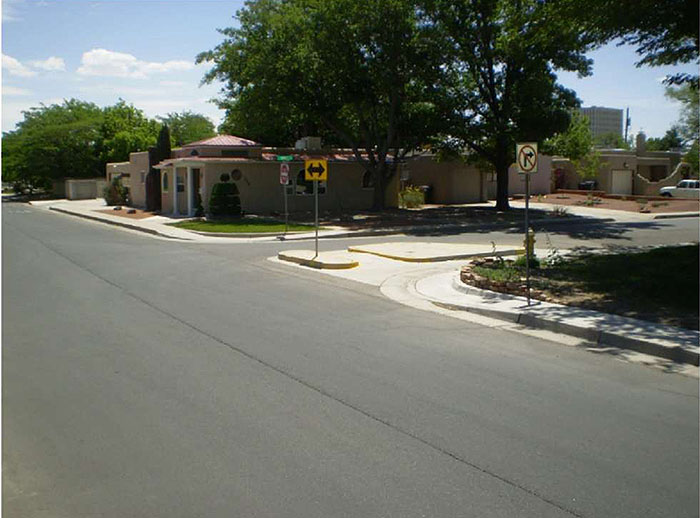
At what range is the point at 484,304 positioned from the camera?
460 inches

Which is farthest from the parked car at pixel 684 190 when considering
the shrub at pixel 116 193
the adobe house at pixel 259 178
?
the shrub at pixel 116 193

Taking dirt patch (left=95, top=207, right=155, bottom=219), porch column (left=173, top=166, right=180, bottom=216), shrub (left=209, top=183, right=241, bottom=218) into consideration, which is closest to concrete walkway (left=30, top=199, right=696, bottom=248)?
dirt patch (left=95, top=207, right=155, bottom=219)

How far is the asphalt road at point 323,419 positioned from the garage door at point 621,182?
135ft

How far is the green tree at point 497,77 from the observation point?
31.2m

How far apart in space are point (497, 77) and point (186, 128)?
5722cm

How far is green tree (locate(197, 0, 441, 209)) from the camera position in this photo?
98.8ft

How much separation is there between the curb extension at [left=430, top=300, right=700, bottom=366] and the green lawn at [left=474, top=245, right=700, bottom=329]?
1313mm

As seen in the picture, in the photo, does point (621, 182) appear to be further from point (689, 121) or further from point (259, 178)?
point (259, 178)

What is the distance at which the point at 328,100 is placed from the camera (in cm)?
3322

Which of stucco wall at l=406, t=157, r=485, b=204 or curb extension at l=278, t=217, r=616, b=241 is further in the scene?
stucco wall at l=406, t=157, r=485, b=204

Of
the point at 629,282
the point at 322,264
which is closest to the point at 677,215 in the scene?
the point at 629,282

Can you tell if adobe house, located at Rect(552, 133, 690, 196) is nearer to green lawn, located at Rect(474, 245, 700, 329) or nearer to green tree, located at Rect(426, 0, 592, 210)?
green tree, located at Rect(426, 0, 592, 210)

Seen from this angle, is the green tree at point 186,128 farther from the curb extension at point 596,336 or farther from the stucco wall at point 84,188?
the curb extension at point 596,336

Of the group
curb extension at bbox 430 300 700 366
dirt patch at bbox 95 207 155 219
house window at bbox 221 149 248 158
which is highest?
house window at bbox 221 149 248 158
